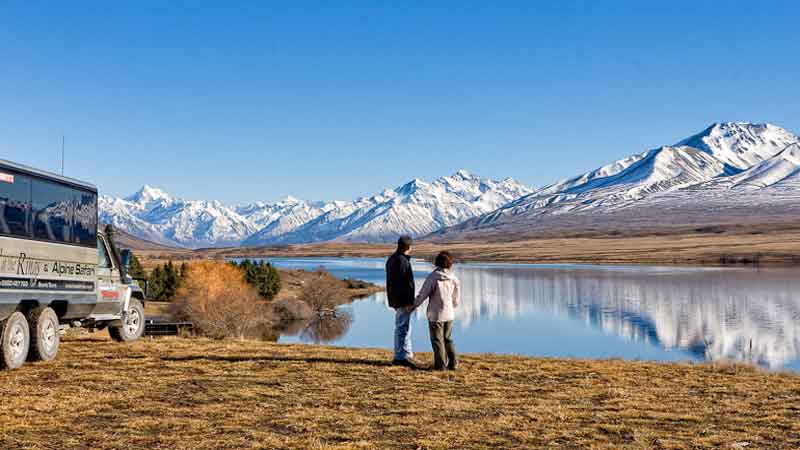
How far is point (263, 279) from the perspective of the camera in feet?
327

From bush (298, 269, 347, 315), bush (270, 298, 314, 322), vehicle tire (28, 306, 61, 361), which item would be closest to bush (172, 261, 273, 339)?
bush (270, 298, 314, 322)

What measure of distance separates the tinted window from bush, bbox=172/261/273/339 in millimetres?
40653

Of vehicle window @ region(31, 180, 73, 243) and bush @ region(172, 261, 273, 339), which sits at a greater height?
vehicle window @ region(31, 180, 73, 243)

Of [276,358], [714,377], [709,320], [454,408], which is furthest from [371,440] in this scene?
[709,320]

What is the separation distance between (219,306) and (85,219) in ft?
166

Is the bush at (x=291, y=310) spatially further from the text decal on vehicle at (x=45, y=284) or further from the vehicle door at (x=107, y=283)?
the text decal on vehicle at (x=45, y=284)

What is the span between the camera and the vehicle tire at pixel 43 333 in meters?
15.4

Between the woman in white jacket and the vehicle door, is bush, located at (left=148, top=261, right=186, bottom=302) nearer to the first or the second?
the vehicle door

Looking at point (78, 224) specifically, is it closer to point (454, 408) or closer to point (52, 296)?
point (52, 296)

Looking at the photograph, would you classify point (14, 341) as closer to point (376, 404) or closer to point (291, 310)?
point (376, 404)

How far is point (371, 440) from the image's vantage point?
390 inches

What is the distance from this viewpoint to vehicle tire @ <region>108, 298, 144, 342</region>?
2094cm

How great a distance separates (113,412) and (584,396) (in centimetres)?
793

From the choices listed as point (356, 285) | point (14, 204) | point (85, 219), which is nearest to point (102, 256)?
point (85, 219)
